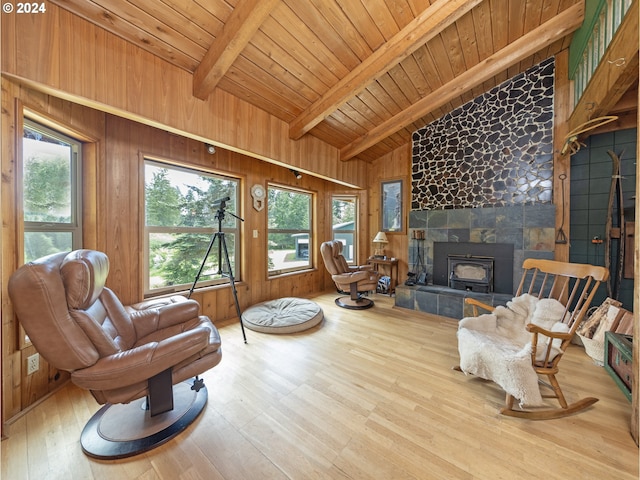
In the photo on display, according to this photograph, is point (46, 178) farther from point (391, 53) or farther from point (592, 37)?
point (592, 37)

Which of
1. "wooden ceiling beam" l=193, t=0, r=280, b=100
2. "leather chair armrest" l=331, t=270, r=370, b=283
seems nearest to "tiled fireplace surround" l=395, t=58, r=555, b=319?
"leather chair armrest" l=331, t=270, r=370, b=283

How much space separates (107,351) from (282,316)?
6.62ft

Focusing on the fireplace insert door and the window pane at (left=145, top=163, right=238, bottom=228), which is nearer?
the window pane at (left=145, top=163, right=238, bottom=228)

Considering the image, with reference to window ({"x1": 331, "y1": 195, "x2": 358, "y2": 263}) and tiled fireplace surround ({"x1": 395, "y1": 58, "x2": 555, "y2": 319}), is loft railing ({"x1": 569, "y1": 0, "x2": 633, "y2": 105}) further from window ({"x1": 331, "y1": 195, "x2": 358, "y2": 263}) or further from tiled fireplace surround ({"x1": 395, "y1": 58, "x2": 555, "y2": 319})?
window ({"x1": 331, "y1": 195, "x2": 358, "y2": 263})

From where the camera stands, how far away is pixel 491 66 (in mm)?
2883

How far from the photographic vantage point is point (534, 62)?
3258 millimetres

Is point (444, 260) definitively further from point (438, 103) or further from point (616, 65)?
point (616, 65)

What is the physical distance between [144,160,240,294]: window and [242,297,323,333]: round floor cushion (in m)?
0.70

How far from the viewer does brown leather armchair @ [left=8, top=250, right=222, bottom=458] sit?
103 cm

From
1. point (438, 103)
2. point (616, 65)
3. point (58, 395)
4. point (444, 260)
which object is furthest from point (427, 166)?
point (58, 395)

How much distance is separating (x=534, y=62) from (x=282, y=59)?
3.63 metres

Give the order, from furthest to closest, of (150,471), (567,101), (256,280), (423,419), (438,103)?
(256,280) < (438,103) < (567,101) < (423,419) < (150,471)

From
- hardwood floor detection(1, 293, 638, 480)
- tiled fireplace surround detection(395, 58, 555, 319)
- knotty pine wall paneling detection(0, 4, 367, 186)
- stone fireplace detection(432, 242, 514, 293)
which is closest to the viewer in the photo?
hardwood floor detection(1, 293, 638, 480)

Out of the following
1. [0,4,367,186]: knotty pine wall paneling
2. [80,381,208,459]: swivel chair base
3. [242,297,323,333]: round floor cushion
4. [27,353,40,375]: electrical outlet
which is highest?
[0,4,367,186]: knotty pine wall paneling
